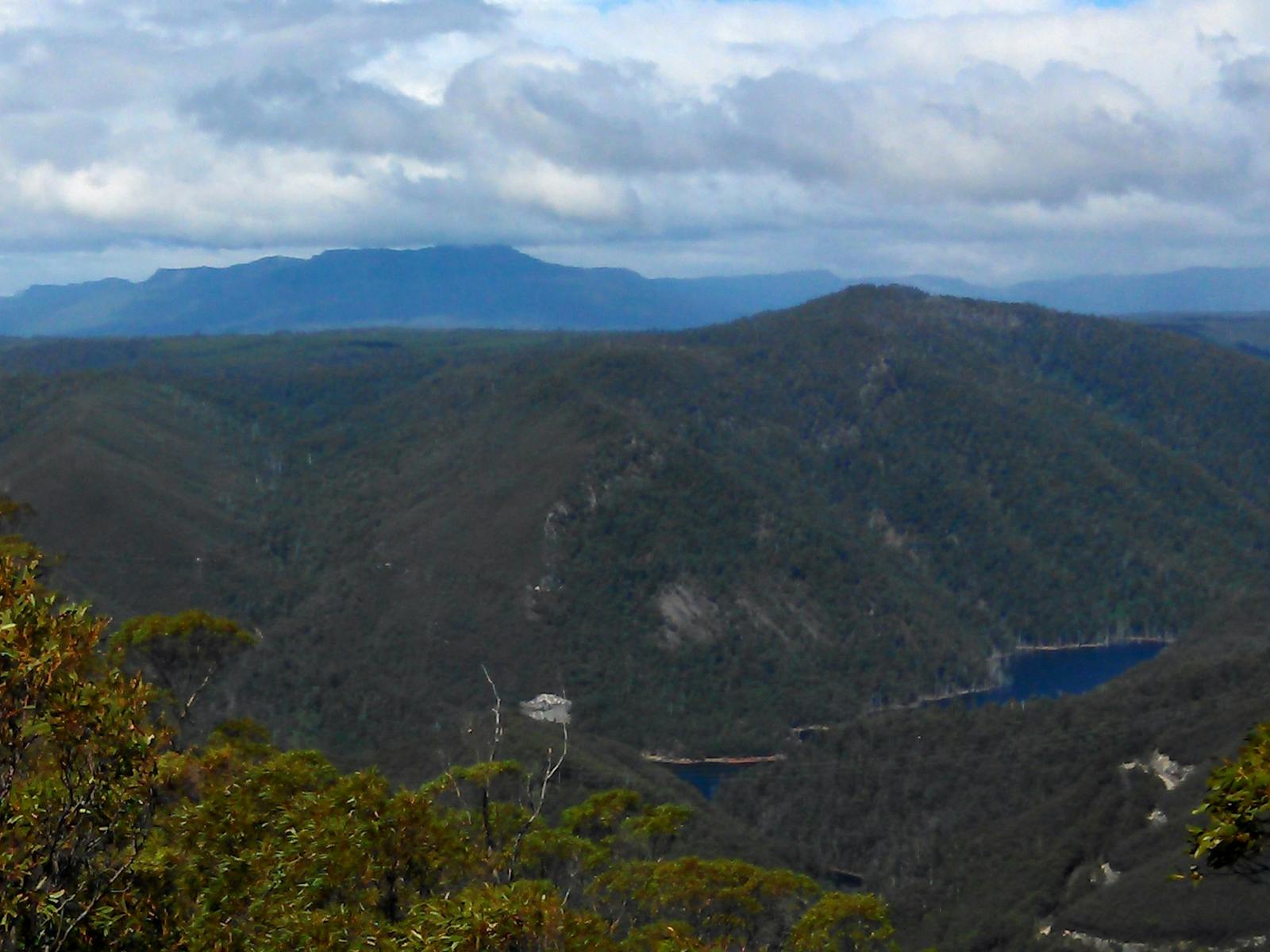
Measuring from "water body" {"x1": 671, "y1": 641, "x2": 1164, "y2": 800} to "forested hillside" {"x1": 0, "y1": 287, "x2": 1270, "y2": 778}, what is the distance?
3731 millimetres

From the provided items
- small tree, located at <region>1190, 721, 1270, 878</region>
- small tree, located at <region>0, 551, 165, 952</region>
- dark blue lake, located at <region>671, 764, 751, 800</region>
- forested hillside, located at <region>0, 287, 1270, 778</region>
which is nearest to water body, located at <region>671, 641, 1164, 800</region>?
forested hillside, located at <region>0, 287, 1270, 778</region>

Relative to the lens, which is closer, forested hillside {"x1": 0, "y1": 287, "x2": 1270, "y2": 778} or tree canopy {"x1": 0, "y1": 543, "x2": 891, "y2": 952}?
tree canopy {"x1": 0, "y1": 543, "x2": 891, "y2": 952}

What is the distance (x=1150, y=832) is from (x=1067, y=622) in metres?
124

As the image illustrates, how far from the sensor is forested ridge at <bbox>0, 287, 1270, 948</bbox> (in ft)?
236

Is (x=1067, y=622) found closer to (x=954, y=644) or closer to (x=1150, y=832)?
(x=954, y=644)

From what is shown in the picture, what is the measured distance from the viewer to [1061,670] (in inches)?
6368

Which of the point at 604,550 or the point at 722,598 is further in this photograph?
the point at 722,598

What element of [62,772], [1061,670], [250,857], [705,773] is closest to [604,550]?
[705,773]

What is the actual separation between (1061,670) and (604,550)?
67373 mm

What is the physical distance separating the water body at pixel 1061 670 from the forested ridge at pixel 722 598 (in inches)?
125

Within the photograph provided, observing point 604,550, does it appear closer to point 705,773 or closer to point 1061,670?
point 705,773

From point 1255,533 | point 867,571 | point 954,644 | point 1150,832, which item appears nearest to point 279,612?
point 867,571

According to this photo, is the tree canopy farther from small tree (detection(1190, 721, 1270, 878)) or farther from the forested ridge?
the forested ridge

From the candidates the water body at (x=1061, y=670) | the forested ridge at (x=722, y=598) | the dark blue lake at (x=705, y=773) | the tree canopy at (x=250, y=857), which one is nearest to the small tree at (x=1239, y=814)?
the tree canopy at (x=250, y=857)
